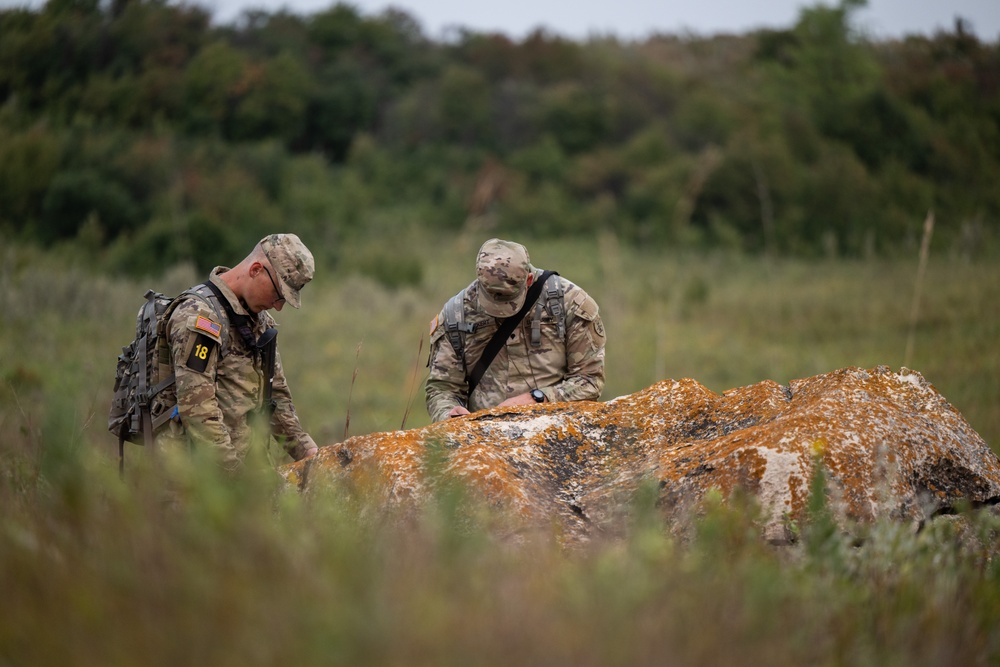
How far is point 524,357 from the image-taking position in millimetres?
4902

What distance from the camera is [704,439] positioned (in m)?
3.50

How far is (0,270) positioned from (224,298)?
35.5ft

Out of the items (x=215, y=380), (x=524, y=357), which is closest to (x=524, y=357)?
(x=524, y=357)

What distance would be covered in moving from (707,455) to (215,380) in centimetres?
205

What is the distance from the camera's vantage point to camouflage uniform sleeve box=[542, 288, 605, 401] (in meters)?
4.84

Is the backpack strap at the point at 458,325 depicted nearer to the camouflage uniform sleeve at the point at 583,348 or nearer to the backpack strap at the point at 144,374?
the camouflage uniform sleeve at the point at 583,348

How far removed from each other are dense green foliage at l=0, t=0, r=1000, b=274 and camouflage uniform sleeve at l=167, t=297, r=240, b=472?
11.2m

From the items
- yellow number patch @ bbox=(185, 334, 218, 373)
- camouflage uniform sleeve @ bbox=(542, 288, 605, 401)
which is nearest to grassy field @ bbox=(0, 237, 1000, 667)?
yellow number patch @ bbox=(185, 334, 218, 373)

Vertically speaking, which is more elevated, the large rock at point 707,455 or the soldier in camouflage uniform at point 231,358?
the soldier in camouflage uniform at point 231,358

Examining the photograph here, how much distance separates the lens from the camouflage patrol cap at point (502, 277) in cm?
451

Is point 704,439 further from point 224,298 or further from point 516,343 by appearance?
point 224,298

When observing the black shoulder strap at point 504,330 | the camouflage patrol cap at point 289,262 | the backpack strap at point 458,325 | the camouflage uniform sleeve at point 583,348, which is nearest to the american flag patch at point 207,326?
the camouflage patrol cap at point 289,262

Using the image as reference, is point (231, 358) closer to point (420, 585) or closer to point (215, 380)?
point (215, 380)

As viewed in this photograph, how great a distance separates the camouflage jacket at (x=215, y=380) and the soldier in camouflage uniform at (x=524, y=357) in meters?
0.96
